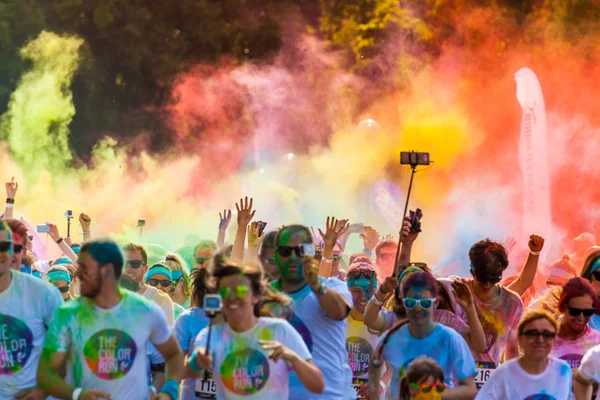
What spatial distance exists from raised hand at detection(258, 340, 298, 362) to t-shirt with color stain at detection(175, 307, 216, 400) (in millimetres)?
1519

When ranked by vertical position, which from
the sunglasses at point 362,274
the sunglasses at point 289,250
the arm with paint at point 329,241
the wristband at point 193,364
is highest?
the arm with paint at point 329,241

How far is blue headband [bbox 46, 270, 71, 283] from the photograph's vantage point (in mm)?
7117

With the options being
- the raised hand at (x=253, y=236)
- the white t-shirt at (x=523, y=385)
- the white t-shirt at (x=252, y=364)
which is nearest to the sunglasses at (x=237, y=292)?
the white t-shirt at (x=252, y=364)

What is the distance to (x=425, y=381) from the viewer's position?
4207mm

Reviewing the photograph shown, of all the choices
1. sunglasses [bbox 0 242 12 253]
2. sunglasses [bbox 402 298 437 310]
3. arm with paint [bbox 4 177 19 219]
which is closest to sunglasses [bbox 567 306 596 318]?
sunglasses [bbox 402 298 437 310]

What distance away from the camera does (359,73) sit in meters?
24.0

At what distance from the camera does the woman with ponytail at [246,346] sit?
4074 millimetres

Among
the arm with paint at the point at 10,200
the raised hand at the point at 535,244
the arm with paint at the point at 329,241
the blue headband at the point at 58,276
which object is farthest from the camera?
the arm with paint at the point at 10,200

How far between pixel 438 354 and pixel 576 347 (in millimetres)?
987

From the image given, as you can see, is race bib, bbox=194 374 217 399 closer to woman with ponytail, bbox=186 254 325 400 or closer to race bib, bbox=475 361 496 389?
woman with ponytail, bbox=186 254 325 400

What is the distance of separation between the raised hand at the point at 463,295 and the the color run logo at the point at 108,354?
82.4 inches

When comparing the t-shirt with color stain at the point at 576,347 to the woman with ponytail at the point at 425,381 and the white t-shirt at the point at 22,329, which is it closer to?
the woman with ponytail at the point at 425,381

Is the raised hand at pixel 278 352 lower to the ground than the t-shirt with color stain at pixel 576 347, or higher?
lower

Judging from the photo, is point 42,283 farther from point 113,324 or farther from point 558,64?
point 558,64
